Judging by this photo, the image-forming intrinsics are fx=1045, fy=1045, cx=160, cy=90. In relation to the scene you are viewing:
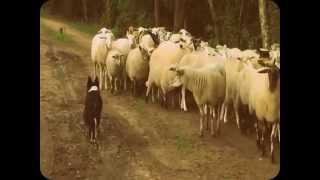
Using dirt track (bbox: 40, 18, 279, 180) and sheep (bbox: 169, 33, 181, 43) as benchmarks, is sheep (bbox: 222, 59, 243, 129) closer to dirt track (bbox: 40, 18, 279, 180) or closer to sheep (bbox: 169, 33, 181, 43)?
dirt track (bbox: 40, 18, 279, 180)

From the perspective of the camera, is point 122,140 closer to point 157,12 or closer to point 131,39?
point 131,39

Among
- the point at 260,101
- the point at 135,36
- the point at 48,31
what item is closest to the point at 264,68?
the point at 260,101

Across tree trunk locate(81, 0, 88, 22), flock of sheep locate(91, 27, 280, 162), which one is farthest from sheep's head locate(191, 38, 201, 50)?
tree trunk locate(81, 0, 88, 22)

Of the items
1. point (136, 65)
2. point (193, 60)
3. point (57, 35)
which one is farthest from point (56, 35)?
point (193, 60)

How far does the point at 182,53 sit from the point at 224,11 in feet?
0.85

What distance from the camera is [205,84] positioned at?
4.49 m

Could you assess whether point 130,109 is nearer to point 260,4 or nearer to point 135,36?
point 135,36

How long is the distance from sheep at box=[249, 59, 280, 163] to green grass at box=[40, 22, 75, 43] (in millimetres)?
811

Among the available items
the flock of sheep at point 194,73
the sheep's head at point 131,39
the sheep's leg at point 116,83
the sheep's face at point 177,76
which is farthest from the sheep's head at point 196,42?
the sheep's leg at point 116,83

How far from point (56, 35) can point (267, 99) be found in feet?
3.06

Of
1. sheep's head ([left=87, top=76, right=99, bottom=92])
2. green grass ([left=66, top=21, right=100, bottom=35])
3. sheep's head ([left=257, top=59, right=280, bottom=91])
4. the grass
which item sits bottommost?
the grass

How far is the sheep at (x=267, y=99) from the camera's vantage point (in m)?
4.41

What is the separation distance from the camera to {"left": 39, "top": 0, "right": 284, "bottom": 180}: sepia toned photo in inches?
172

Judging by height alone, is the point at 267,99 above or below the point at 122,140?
above
